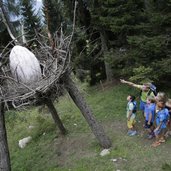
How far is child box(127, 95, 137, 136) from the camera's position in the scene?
8516 millimetres

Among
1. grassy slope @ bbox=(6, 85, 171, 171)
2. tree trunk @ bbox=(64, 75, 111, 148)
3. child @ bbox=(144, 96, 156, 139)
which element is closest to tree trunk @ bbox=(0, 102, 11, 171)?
grassy slope @ bbox=(6, 85, 171, 171)

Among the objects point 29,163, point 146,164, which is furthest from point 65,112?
point 146,164

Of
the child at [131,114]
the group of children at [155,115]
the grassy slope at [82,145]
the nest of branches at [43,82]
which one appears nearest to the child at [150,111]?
the group of children at [155,115]

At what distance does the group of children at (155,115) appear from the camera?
766cm

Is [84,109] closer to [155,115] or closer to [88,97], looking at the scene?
[155,115]

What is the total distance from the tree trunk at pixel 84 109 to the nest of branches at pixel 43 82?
315mm

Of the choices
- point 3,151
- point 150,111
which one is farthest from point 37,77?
point 150,111

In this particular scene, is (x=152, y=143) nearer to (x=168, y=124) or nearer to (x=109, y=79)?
(x=168, y=124)

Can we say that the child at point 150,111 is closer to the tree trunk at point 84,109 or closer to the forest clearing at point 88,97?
the forest clearing at point 88,97

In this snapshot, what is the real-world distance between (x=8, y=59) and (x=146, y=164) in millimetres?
4089

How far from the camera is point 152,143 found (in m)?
8.23

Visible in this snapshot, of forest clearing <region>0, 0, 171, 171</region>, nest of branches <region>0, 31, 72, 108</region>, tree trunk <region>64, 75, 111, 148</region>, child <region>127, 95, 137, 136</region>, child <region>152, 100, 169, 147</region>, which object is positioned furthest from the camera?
child <region>127, 95, 137, 136</region>

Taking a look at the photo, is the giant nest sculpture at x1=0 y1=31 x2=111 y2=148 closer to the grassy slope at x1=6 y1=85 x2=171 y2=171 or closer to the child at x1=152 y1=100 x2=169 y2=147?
the grassy slope at x1=6 y1=85 x2=171 y2=171

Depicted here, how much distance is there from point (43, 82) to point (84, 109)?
60.0 inches
